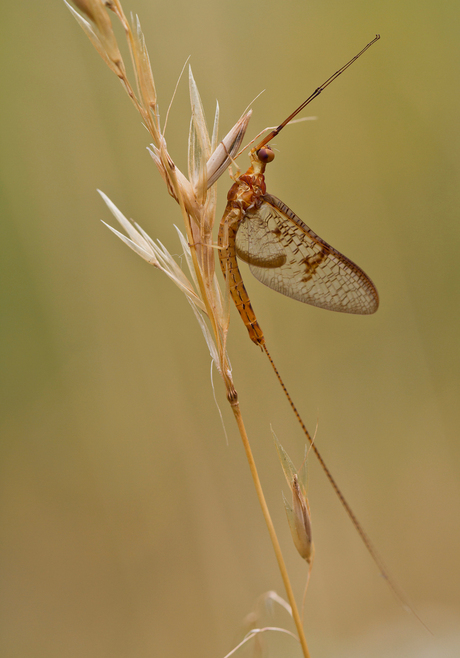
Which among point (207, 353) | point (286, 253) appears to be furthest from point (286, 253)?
point (207, 353)

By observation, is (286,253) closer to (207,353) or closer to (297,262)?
(297,262)

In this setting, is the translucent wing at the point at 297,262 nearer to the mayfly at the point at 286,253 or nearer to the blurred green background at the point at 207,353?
the mayfly at the point at 286,253

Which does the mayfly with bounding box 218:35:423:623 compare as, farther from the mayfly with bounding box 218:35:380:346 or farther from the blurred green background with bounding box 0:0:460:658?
the blurred green background with bounding box 0:0:460:658

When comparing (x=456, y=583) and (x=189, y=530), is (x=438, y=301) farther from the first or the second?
(x=189, y=530)

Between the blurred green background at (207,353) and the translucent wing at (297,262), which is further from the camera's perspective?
the blurred green background at (207,353)

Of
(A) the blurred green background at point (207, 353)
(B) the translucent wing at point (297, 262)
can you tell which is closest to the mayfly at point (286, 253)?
(B) the translucent wing at point (297, 262)

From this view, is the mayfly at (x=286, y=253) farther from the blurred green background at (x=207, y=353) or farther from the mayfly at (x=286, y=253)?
the blurred green background at (x=207, y=353)

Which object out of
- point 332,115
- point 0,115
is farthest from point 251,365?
point 0,115
